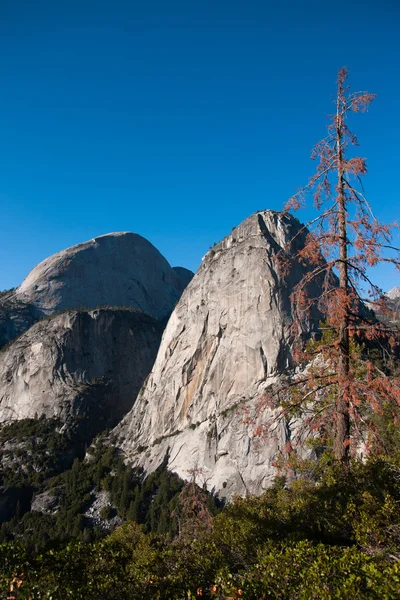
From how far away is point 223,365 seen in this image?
71.8 meters

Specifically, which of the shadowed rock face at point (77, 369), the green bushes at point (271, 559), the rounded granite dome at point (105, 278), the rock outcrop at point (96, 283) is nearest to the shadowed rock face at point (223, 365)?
the shadowed rock face at point (77, 369)

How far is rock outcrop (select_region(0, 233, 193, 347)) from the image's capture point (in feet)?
405

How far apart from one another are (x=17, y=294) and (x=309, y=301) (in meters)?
133

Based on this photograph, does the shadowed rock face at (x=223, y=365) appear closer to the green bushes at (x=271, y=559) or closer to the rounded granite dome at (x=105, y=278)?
the green bushes at (x=271, y=559)

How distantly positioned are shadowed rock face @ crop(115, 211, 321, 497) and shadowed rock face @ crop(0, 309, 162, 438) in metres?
10.4

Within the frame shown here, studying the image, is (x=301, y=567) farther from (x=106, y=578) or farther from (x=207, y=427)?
(x=207, y=427)

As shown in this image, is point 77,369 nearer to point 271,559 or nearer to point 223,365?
point 223,365

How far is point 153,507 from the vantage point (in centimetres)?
6119

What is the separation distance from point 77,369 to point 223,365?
1617 inches

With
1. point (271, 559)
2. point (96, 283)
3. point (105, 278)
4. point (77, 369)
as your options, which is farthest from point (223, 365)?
point (105, 278)

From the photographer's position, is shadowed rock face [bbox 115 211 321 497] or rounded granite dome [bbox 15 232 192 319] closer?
shadowed rock face [bbox 115 211 321 497]

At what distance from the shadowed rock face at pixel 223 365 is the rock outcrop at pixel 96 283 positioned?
165ft

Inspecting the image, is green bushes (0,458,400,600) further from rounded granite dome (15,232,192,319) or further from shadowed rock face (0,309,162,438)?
rounded granite dome (15,232,192,319)

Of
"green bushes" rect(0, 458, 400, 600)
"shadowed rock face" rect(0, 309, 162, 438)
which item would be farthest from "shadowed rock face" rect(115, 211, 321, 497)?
"green bushes" rect(0, 458, 400, 600)
